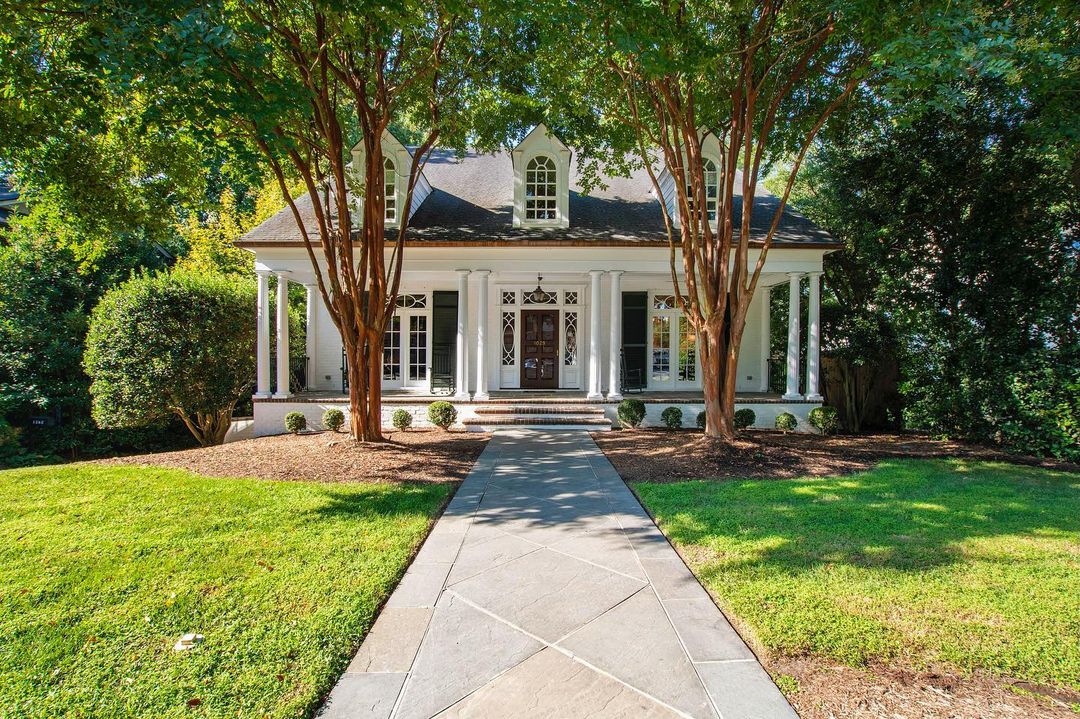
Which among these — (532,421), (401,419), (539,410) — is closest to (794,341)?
(539,410)

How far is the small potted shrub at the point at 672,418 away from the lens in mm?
11312

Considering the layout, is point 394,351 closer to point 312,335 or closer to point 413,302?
point 413,302

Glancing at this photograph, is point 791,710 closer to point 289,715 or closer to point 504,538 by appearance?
point 289,715

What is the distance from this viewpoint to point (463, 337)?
476 inches

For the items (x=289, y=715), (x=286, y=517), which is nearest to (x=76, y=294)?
(x=286, y=517)

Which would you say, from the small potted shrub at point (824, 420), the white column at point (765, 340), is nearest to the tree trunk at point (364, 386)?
the small potted shrub at point (824, 420)

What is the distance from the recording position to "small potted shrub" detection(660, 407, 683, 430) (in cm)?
1131

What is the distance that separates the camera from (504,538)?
479cm

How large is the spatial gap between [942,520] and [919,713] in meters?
3.51

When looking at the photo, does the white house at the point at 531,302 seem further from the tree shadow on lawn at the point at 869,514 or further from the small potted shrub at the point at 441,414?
the tree shadow on lawn at the point at 869,514

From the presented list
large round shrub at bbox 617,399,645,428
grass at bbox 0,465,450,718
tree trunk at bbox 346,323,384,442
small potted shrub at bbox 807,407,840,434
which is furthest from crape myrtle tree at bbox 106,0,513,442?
small potted shrub at bbox 807,407,840,434

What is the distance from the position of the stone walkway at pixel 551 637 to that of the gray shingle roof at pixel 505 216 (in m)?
8.07

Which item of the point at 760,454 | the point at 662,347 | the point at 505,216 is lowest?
the point at 760,454

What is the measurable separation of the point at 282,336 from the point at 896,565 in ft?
39.0
